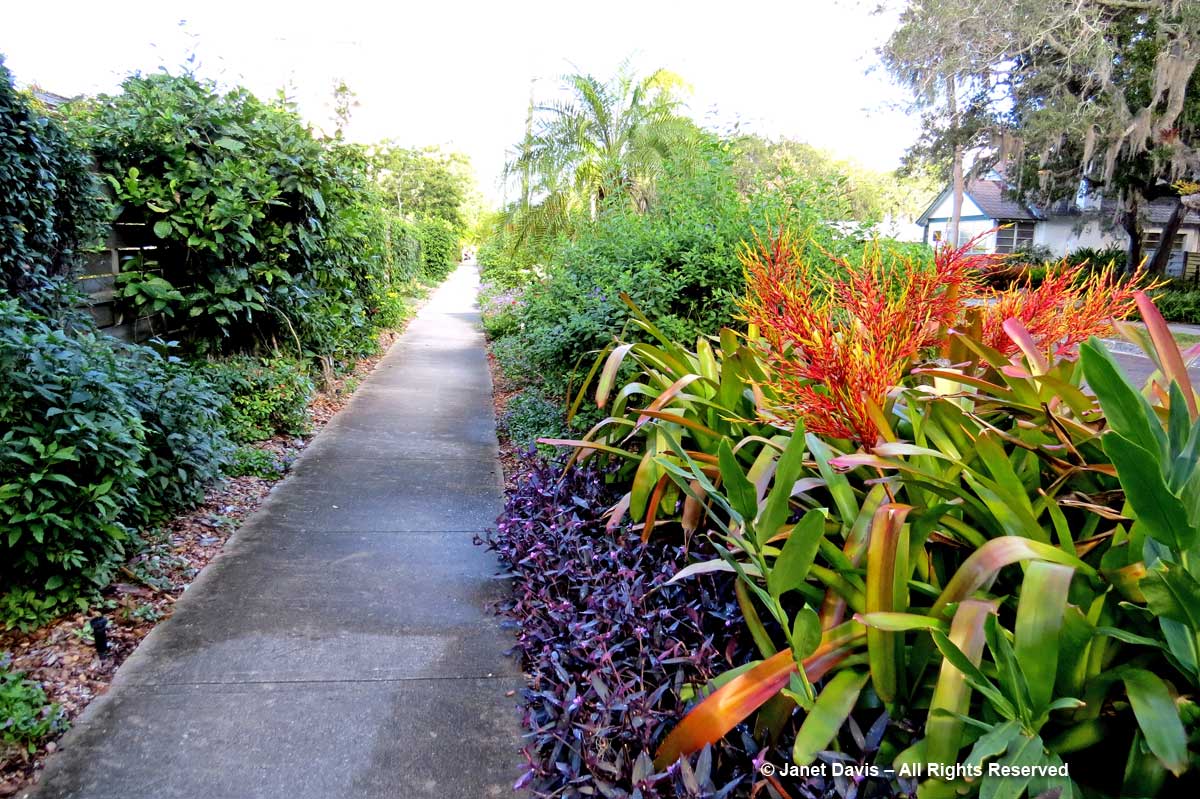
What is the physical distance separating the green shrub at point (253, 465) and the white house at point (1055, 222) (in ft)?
83.7

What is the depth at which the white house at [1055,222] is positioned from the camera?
28.3 metres

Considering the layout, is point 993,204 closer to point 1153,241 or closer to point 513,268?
point 1153,241

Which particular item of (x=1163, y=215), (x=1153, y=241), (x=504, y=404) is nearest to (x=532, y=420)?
(x=504, y=404)

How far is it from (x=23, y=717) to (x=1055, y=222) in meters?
41.7

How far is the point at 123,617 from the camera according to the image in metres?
3.16

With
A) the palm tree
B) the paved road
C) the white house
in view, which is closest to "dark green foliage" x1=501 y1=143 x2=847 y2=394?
the palm tree

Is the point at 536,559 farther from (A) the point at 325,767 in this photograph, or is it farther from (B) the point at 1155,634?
(B) the point at 1155,634

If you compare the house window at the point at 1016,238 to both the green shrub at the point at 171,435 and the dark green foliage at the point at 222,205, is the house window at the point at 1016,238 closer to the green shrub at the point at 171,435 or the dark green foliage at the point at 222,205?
the dark green foliage at the point at 222,205

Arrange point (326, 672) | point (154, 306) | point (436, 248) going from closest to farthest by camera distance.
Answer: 1. point (326, 672)
2. point (154, 306)
3. point (436, 248)

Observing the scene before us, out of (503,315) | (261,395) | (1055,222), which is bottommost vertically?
(261,395)

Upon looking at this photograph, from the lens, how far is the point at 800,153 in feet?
156

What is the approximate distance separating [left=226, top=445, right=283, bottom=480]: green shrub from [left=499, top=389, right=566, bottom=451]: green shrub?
172 cm

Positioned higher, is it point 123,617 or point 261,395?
point 261,395

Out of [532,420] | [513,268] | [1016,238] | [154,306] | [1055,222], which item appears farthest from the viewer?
[1016,238]
